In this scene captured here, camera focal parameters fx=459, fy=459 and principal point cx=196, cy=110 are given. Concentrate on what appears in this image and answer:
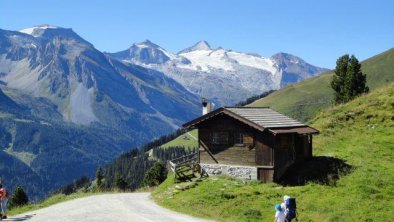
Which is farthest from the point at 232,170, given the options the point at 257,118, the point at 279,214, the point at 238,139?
the point at 279,214

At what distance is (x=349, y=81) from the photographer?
79000mm

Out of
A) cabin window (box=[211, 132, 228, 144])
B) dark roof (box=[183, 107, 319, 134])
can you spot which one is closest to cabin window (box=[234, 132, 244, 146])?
cabin window (box=[211, 132, 228, 144])

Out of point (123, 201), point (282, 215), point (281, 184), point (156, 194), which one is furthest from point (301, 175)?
point (282, 215)

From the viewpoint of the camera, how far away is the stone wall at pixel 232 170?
4312cm

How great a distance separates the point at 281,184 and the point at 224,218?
1197 cm

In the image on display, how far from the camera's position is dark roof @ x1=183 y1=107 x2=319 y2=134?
42875 mm

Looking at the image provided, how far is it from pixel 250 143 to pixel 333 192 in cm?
1048

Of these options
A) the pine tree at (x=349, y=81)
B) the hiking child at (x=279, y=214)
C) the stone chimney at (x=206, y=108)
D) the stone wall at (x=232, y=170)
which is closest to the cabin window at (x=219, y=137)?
the stone wall at (x=232, y=170)

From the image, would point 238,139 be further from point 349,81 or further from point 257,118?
point 349,81

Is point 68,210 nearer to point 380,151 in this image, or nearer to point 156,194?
point 156,194

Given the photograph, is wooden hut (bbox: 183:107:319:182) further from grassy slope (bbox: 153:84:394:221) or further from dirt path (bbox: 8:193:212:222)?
dirt path (bbox: 8:193:212:222)

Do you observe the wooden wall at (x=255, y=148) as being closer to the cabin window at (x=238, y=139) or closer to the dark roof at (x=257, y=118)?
the cabin window at (x=238, y=139)

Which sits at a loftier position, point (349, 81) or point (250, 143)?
point (349, 81)

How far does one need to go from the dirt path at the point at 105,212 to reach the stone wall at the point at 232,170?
27.8 feet
